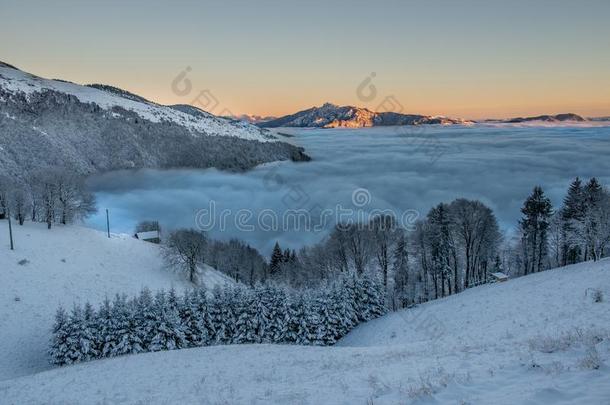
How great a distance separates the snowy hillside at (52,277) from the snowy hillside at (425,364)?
1186cm

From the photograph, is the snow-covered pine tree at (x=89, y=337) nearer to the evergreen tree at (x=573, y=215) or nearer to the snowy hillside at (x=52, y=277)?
the snowy hillside at (x=52, y=277)

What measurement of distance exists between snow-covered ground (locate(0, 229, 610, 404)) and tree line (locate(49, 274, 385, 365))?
261 centimetres

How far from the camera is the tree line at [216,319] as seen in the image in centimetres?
3466

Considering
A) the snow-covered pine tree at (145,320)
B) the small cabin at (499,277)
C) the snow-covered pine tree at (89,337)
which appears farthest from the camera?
the small cabin at (499,277)

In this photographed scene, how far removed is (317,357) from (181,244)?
47500mm

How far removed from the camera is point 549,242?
6353 centimetres

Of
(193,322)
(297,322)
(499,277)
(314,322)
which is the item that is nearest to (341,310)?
(314,322)

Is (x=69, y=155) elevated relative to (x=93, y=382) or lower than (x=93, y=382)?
elevated

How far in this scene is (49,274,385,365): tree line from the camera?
34656mm

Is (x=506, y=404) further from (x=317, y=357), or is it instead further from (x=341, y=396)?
(x=317, y=357)

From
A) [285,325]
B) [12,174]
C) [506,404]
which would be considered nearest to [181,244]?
[285,325]

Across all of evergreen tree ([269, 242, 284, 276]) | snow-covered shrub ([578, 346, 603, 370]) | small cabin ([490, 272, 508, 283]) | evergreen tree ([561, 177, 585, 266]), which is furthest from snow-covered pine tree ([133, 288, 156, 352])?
evergreen tree ([561, 177, 585, 266])

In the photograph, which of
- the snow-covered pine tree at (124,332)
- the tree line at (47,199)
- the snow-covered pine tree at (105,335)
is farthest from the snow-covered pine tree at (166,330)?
the tree line at (47,199)

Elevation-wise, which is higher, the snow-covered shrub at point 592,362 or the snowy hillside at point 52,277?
the snow-covered shrub at point 592,362
